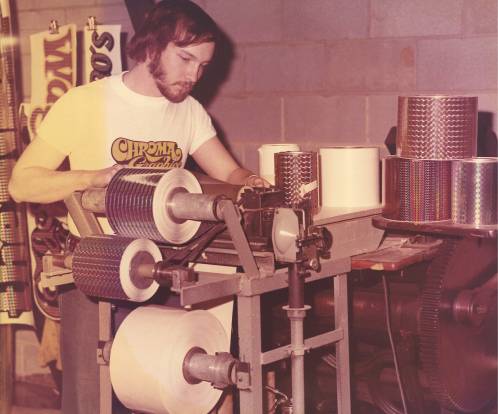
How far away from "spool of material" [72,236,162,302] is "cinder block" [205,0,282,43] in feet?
4.72

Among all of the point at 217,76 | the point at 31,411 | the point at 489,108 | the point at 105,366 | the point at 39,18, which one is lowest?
the point at 31,411

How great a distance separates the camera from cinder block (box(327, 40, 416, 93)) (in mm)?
3016

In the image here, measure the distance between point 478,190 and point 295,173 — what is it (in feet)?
1.55

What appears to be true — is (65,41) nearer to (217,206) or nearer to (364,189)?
(364,189)

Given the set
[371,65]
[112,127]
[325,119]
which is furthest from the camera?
[325,119]

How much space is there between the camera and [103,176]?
2158 millimetres

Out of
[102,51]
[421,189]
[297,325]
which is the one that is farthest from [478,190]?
[102,51]

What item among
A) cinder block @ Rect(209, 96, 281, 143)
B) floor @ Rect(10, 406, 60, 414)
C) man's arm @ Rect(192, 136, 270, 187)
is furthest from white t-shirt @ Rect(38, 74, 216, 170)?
floor @ Rect(10, 406, 60, 414)

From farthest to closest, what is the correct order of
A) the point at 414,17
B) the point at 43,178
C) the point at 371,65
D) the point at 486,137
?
the point at 371,65, the point at 414,17, the point at 486,137, the point at 43,178

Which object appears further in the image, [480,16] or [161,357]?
[480,16]

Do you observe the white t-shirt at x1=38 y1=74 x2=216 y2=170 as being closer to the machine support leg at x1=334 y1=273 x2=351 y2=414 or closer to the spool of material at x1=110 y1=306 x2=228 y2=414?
the spool of material at x1=110 y1=306 x2=228 y2=414

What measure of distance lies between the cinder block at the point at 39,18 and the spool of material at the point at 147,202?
69.0 inches

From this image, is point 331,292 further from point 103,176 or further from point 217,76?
point 217,76

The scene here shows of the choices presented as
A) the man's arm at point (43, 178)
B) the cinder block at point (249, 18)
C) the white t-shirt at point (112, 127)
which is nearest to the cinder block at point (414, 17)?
the cinder block at point (249, 18)
